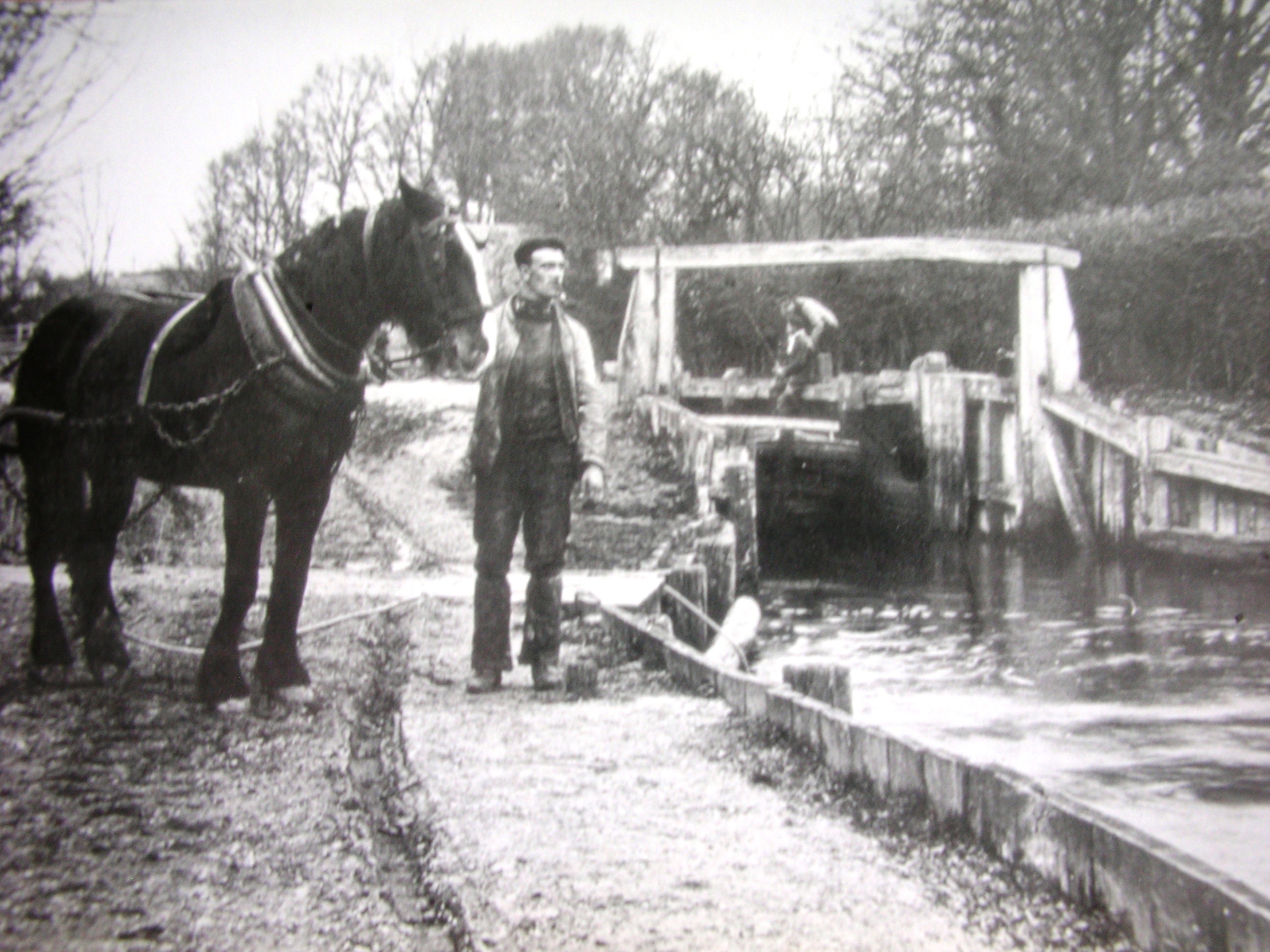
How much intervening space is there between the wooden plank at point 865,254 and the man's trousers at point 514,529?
32.7 inches

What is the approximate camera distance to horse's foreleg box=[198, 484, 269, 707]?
339 centimetres

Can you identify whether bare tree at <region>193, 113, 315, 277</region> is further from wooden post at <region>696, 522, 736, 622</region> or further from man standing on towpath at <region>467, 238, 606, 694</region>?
wooden post at <region>696, 522, 736, 622</region>

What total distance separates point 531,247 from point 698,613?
2.41 metres

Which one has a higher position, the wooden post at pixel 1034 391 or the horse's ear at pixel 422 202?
the horse's ear at pixel 422 202

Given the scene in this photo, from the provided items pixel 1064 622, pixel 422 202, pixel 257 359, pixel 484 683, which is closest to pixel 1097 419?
pixel 1064 622

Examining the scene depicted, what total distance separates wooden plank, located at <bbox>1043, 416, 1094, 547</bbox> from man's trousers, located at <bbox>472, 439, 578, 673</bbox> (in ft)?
8.29

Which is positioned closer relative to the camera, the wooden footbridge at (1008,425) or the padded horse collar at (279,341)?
the padded horse collar at (279,341)

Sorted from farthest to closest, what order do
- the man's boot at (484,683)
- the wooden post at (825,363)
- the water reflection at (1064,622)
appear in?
the wooden post at (825,363) < the man's boot at (484,683) < the water reflection at (1064,622)

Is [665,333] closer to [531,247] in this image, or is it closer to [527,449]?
[527,449]

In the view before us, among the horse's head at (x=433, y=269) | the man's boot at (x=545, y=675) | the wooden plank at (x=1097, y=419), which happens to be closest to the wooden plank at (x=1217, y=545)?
the wooden plank at (x=1097, y=419)

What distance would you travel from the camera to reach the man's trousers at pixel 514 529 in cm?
398

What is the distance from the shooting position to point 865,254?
12.8 feet

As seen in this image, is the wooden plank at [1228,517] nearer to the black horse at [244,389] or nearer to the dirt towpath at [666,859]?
the dirt towpath at [666,859]

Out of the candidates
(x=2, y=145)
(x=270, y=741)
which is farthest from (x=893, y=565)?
(x=2, y=145)
